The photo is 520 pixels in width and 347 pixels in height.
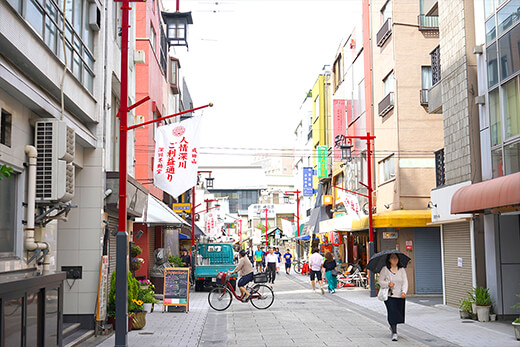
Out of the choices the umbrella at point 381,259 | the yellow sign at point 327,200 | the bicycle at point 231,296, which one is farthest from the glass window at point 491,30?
the yellow sign at point 327,200

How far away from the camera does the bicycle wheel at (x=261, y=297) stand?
20.5m

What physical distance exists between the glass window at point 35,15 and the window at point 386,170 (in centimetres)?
1982

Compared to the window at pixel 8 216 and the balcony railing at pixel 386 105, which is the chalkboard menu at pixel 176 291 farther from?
the balcony railing at pixel 386 105

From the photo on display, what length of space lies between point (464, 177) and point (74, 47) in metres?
11.3

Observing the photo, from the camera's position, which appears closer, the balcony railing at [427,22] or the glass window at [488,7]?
the glass window at [488,7]

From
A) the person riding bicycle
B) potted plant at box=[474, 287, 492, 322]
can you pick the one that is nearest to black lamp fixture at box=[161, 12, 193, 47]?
the person riding bicycle

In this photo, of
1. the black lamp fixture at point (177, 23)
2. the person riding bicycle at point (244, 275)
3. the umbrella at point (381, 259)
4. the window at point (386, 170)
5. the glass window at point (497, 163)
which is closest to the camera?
the umbrella at point (381, 259)

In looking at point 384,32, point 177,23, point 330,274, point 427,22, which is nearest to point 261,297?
point 330,274

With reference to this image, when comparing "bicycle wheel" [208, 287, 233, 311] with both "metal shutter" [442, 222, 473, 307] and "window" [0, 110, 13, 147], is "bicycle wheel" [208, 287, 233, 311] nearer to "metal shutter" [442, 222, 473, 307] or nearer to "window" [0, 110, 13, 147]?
"metal shutter" [442, 222, 473, 307]

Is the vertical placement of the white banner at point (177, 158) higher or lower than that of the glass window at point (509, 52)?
lower

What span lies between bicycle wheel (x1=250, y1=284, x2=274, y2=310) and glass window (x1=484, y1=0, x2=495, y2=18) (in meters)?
10.5

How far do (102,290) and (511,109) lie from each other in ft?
36.0

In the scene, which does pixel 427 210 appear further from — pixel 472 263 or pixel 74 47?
pixel 74 47

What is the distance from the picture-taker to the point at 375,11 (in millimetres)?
30719
